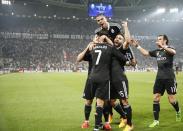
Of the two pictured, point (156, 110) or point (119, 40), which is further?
point (156, 110)

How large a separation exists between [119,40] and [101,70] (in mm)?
1072

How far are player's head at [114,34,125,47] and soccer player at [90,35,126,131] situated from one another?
1.82ft

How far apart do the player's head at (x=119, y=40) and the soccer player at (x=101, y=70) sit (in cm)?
55

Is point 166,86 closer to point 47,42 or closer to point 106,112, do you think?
point 106,112

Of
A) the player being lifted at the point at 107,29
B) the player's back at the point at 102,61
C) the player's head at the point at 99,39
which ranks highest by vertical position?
the player being lifted at the point at 107,29

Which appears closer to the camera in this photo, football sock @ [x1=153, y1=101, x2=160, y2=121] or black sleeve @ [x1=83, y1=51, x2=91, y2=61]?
black sleeve @ [x1=83, y1=51, x2=91, y2=61]

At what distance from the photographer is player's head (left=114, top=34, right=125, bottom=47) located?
9.35 m

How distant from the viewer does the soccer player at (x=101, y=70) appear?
8.76m

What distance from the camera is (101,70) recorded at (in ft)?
28.9

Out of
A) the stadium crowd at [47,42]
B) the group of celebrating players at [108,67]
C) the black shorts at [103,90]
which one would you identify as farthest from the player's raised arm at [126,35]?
the stadium crowd at [47,42]

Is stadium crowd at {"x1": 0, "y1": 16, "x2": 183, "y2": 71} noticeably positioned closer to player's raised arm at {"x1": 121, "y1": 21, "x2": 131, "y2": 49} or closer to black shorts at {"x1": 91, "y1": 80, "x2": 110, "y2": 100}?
player's raised arm at {"x1": 121, "y1": 21, "x2": 131, "y2": 49}

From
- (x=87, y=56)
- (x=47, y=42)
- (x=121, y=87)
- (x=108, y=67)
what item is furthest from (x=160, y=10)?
(x=108, y=67)

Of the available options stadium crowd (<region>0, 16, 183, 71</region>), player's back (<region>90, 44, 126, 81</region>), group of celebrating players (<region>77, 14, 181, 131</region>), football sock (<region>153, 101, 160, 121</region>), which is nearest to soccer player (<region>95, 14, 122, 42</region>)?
group of celebrating players (<region>77, 14, 181, 131</region>)

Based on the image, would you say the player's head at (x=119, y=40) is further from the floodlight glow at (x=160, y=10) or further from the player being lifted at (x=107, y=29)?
the floodlight glow at (x=160, y=10)
